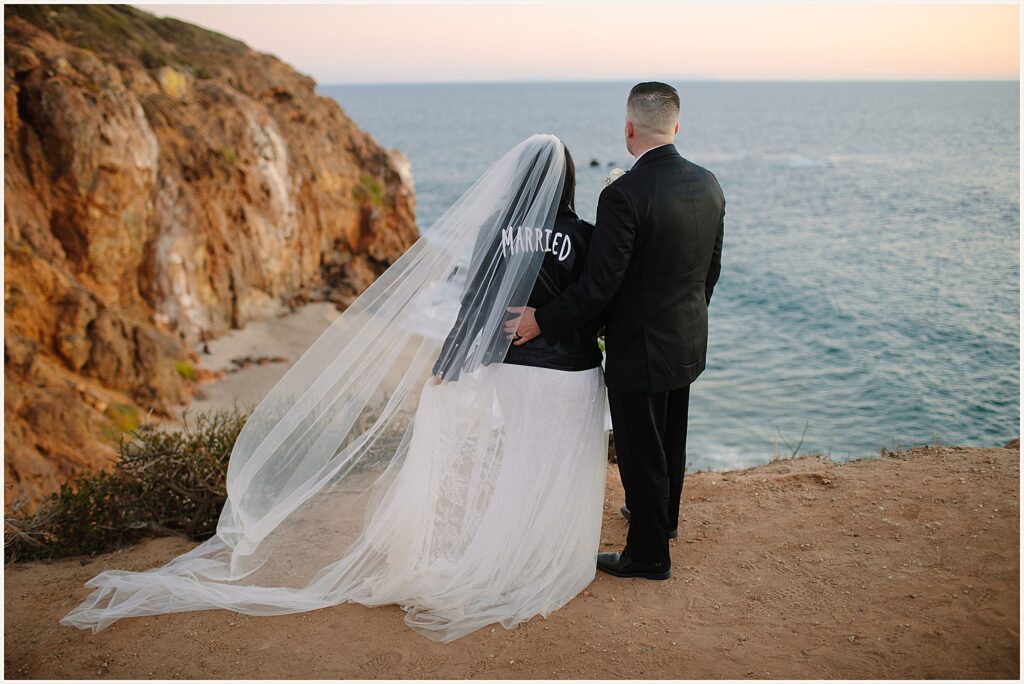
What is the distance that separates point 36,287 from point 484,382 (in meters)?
11.7

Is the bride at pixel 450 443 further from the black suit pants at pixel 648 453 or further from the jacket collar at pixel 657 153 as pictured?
the jacket collar at pixel 657 153

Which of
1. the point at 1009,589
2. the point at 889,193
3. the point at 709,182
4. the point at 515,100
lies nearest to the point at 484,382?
the point at 709,182

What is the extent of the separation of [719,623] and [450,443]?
1.63 metres

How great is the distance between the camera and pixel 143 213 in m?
16.2

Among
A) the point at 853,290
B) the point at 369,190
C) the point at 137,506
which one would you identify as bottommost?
the point at 853,290

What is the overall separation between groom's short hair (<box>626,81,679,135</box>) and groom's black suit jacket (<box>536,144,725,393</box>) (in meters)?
0.11

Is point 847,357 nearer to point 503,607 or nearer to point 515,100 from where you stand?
point 503,607

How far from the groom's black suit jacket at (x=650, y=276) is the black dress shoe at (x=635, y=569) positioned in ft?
3.45

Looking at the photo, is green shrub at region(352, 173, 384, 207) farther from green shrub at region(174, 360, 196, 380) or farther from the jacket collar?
the jacket collar

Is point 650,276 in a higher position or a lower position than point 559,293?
higher

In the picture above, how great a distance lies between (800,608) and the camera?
401 centimetres

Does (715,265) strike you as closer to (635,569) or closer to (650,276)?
(650,276)

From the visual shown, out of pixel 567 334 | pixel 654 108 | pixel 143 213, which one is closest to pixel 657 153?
pixel 654 108

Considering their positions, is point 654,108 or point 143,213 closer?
point 654,108
